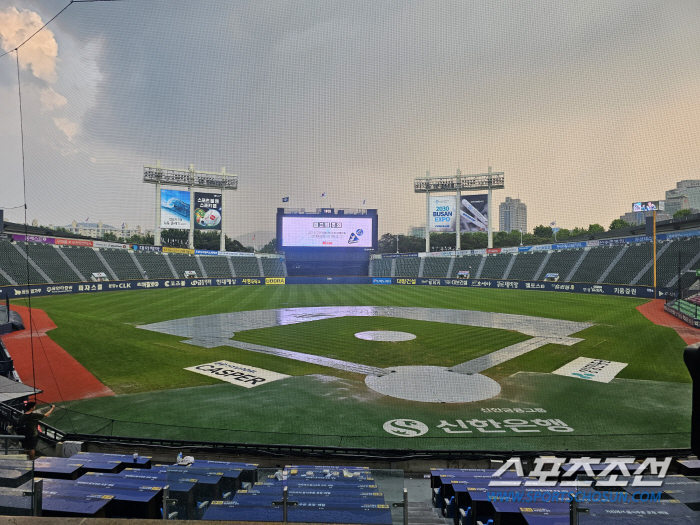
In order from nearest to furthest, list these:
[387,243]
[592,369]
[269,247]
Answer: [592,369], [269,247], [387,243]

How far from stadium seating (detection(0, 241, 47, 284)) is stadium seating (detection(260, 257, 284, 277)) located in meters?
26.7

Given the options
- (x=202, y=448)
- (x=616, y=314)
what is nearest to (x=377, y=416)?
(x=202, y=448)

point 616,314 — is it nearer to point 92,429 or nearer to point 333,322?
point 333,322

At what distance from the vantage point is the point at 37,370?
13.7m

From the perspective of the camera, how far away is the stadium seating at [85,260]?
40594mm

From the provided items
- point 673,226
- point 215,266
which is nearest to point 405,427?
point 673,226

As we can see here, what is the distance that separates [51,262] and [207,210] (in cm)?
1772

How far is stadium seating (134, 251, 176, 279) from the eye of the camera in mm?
46606

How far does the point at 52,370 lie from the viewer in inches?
531

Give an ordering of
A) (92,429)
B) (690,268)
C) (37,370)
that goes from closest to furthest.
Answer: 1. (92,429)
2. (37,370)
3. (690,268)

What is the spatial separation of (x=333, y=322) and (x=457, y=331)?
6785mm

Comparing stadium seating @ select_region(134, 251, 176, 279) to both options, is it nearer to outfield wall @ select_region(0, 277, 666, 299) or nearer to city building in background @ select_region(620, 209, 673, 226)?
outfield wall @ select_region(0, 277, 666, 299)

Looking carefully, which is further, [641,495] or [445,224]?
[445,224]

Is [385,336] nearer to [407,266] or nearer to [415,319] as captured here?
[415,319]
